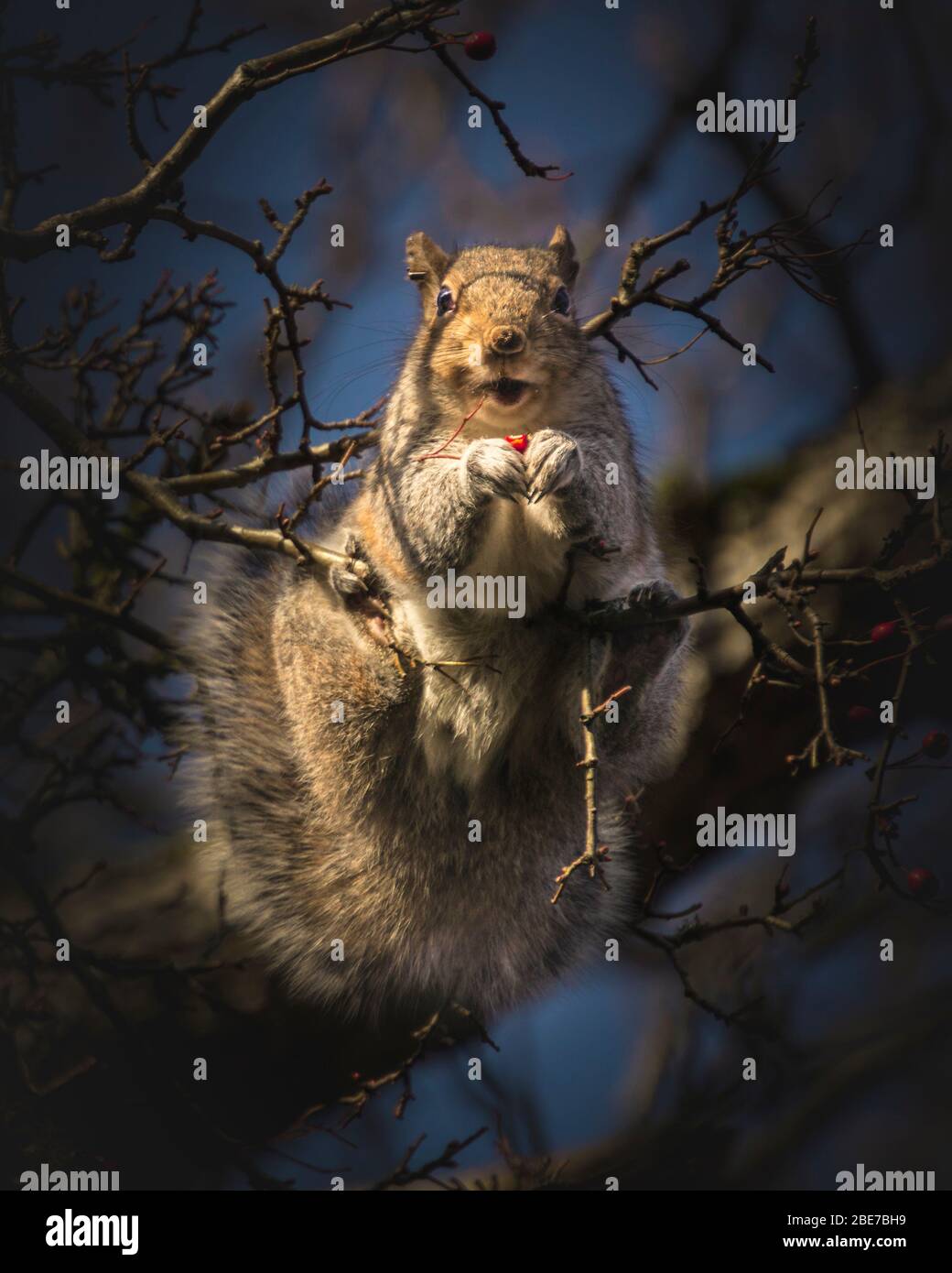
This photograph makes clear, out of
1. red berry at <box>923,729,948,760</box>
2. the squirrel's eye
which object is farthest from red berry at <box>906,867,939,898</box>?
the squirrel's eye

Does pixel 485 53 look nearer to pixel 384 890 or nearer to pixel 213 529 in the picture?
pixel 213 529

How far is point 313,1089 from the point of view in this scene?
2.47 m

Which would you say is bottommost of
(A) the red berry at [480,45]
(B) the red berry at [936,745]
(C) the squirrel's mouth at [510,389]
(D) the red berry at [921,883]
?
(D) the red berry at [921,883]

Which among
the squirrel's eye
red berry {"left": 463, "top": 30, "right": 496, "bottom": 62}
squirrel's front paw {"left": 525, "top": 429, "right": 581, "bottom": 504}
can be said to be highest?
red berry {"left": 463, "top": 30, "right": 496, "bottom": 62}

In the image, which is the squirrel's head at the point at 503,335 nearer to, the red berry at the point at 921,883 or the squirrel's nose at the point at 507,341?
the squirrel's nose at the point at 507,341

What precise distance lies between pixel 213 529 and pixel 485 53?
2.87ft

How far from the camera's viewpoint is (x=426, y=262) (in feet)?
6.98

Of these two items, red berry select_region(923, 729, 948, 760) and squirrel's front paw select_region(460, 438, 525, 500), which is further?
red berry select_region(923, 729, 948, 760)

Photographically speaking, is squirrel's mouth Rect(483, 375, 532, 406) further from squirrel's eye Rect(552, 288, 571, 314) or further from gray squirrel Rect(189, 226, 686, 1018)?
squirrel's eye Rect(552, 288, 571, 314)

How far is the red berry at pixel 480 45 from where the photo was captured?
1.74 m

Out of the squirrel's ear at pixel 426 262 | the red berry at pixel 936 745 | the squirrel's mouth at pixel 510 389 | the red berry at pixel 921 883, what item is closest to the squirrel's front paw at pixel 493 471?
the squirrel's mouth at pixel 510 389

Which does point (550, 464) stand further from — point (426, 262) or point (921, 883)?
point (921, 883)

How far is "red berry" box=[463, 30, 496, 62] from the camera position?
1.74m

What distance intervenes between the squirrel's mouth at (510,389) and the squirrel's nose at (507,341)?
5 cm
